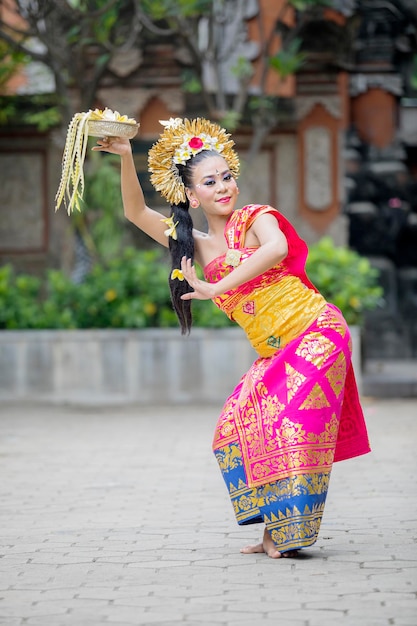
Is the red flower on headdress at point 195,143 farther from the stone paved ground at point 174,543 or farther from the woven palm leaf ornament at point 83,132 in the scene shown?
the stone paved ground at point 174,543

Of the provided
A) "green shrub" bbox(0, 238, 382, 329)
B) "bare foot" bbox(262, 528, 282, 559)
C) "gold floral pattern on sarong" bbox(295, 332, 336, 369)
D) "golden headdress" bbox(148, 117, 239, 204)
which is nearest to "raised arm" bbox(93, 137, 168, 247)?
"golden headdress" bbox(148, 117, 239, 204)

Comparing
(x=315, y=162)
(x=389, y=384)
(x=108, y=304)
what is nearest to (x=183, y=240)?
(x=108, y=304)

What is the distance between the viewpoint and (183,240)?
583cm

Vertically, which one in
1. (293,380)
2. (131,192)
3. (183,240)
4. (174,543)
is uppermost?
(131,192)

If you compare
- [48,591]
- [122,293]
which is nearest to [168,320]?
[122,293]

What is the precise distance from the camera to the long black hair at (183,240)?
583cm

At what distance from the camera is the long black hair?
583 centimetres

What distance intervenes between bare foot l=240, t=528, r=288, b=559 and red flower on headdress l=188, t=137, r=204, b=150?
184cm

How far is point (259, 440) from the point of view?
221 inches

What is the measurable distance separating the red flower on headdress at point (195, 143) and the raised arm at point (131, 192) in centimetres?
29

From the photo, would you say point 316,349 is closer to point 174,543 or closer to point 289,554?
point 289,554

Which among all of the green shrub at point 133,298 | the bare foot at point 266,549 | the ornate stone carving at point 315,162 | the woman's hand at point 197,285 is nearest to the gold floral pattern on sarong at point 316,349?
the woman's hand at point 197,285

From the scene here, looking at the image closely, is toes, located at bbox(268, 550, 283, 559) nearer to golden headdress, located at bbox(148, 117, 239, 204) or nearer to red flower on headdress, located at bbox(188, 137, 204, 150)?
golden headdress, located at bbox(148, 117, 239, 204)

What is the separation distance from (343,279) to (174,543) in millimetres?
7343
